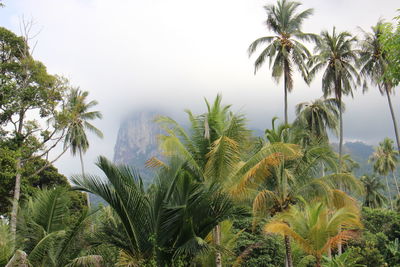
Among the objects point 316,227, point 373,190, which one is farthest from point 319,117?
point 373,190

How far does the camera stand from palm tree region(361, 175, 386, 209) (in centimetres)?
4684

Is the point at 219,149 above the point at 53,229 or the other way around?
above

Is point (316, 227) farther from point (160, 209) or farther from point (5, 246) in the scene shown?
point (5, 246)

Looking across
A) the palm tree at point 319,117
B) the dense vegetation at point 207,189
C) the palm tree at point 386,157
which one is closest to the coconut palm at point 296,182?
the dense vegetation at point 207,189

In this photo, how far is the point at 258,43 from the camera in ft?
68.1

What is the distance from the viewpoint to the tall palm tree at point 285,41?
20.0m

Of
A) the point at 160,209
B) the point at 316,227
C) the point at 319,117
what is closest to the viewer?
the point at 160,209

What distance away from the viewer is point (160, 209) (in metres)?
6.76

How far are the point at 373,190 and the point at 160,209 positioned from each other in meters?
47.5

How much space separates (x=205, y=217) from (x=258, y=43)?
15811 mm

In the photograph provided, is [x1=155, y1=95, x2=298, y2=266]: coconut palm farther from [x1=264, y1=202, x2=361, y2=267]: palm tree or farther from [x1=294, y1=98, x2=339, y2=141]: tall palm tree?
[x1=294, y1=98, x2=339, y2=141]: tall palm tree

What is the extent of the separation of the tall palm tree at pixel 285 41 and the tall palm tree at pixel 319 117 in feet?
20.9

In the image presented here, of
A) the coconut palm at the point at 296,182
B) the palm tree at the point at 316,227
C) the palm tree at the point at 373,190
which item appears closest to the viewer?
the palm tree at the point at 316,227

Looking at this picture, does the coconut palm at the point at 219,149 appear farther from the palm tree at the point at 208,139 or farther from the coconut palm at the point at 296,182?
the coconut palm at the point at 296,182
